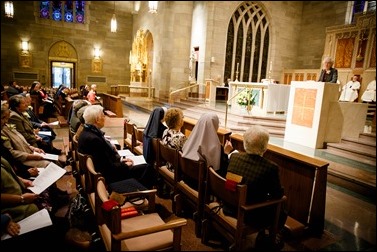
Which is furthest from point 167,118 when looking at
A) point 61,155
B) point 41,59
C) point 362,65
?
point 41,59

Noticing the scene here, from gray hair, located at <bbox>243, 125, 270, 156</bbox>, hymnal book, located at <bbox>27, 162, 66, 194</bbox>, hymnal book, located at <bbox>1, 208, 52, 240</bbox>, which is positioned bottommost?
hymnal book, located at <bbox>1, 208, 52, 240</bbox>

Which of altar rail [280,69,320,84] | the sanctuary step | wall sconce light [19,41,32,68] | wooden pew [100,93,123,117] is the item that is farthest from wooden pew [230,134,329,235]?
wall sconce light [19,41,32,68]

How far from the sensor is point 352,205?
3.03 metres

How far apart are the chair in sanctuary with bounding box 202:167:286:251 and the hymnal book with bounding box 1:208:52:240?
113 centimetres

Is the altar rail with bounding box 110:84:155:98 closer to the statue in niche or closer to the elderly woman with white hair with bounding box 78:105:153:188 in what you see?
the statue in niche

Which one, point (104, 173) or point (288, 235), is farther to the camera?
point (104, 173)

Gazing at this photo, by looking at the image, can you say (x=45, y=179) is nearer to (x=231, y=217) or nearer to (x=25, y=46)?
(x=231, y=217)

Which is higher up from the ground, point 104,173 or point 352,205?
point 104,173

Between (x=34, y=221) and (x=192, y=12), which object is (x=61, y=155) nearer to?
(x=34, y=221)

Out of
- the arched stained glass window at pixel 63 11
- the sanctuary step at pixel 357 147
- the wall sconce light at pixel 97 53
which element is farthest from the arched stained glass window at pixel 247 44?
the arched stained glass window at pixel 63 11

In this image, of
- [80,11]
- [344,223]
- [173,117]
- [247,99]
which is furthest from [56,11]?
[344,223]

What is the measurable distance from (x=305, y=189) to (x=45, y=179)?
7.35ft

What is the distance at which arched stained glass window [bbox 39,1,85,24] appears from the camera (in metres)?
14.9

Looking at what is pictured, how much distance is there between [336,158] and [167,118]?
130 inches
